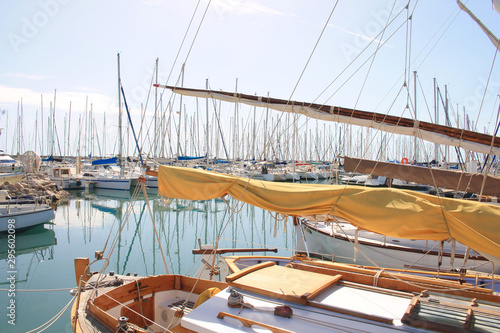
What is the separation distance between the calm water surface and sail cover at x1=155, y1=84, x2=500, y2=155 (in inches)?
111

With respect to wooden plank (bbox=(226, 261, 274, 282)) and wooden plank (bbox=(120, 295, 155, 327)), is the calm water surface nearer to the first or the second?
wooden plank (bbox=(226, 261, 274, 282))

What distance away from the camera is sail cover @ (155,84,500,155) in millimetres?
7383

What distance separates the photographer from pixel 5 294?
9562 millimetres

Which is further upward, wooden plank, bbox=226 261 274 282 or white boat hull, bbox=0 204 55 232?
wooden plank, bbox=226 261 274 282

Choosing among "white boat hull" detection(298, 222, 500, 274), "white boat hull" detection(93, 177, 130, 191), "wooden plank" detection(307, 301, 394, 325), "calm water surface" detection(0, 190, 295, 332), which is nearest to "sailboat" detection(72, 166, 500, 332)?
"wooden plank" detection(307, 301, 394, 325)

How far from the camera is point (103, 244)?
15.5m

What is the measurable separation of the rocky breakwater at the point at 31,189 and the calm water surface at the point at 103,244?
1756 millimetres

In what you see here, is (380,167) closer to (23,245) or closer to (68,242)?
(68,242)

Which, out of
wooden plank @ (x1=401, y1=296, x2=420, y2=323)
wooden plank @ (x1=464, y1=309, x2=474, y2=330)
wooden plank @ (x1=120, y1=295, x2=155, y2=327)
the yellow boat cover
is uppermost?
the yellow boat cover

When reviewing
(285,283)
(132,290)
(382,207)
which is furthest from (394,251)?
(132,290)

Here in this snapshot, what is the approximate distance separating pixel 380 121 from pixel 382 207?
13.4ft

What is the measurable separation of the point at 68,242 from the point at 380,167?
1447cm

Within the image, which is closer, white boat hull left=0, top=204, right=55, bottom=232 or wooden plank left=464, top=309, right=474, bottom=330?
wooden plank left=464, top=309, right=474, bottom=330

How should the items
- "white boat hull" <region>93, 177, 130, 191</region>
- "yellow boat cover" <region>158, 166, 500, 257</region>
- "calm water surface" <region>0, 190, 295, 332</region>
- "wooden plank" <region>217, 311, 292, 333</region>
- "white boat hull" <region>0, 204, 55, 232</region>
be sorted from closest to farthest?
"wooden plank" <region>217, 311, 292, 333</region> < "yellow boat cover" <region>158, 166, 500, 257</region> < "calm water surface" <region>0, 190, 295, 332</region> < "white boat hull" <region>0, 204, 55, 232</region> < "white boat hull" <region>93, 177, 130, 191</region>
